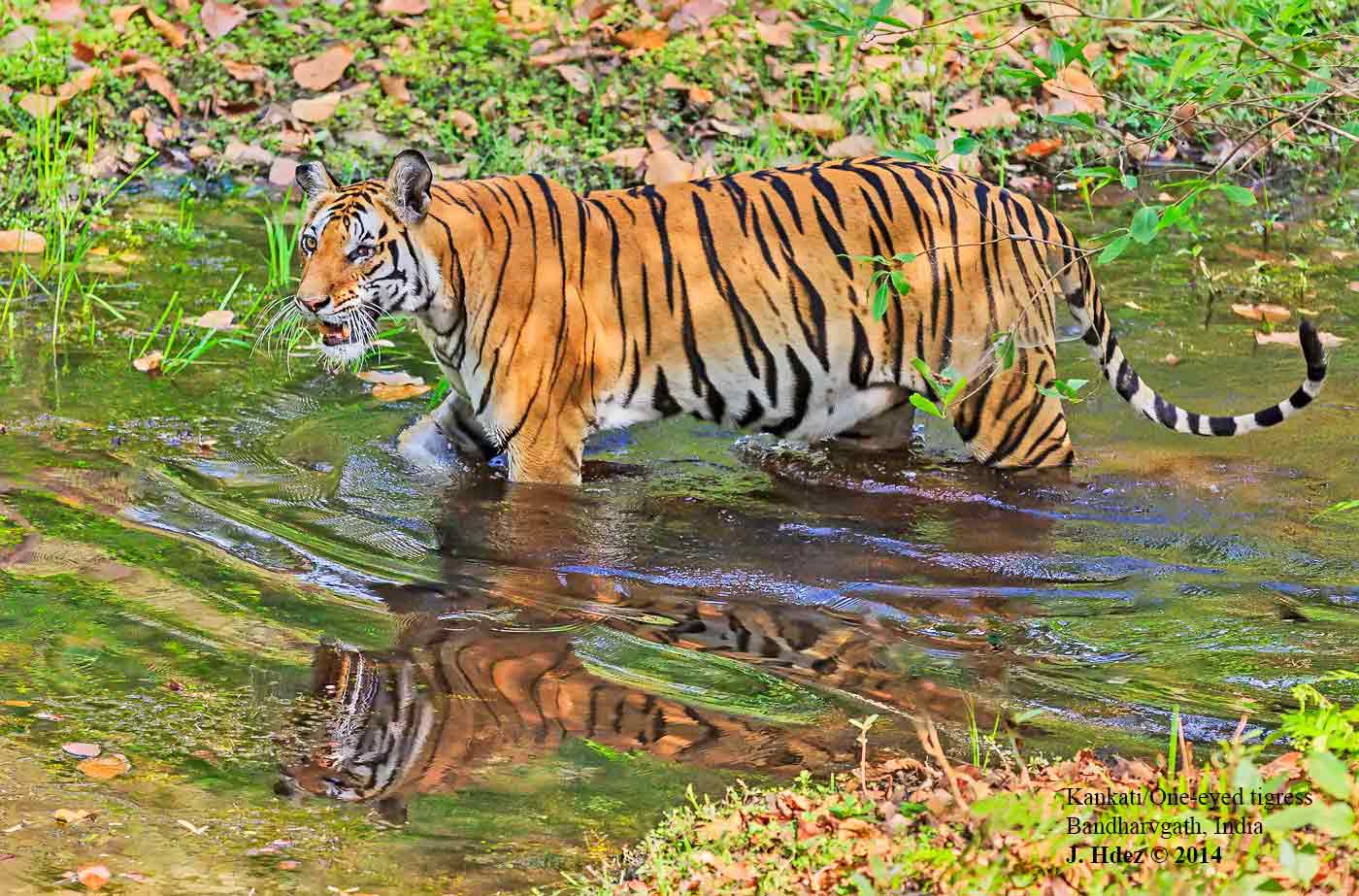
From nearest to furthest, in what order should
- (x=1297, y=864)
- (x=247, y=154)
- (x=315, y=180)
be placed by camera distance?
1. (x=1297, y=864)
2. (x=315, y=180)
3. (x=247, y=154)

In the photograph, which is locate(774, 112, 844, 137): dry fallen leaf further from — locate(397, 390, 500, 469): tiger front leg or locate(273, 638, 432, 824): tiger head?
locate(273, 638, 432, 824): tiger head

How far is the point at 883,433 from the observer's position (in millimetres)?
6266

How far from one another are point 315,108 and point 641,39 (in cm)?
195

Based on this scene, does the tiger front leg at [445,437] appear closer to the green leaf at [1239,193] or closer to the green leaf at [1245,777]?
the green leaf at [1239,193]

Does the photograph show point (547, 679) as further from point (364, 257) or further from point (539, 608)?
point (364, 257)

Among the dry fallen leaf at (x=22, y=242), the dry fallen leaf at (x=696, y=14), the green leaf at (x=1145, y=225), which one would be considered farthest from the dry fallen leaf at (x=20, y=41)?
the green leaf at (x=1145, y=225)

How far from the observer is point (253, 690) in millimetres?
4039

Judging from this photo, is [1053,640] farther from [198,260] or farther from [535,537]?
[198,260]

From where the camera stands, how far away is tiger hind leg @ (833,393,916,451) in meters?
6.20

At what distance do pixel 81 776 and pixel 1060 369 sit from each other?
437 cm

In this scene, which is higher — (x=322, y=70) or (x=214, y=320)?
(x=322, y=70)

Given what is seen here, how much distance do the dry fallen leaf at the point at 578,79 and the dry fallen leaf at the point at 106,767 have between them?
6401 millimetres

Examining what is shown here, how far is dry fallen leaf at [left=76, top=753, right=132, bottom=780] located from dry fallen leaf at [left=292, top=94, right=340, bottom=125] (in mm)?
6128

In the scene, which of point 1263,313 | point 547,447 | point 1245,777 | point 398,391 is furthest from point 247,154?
point 1245,777
